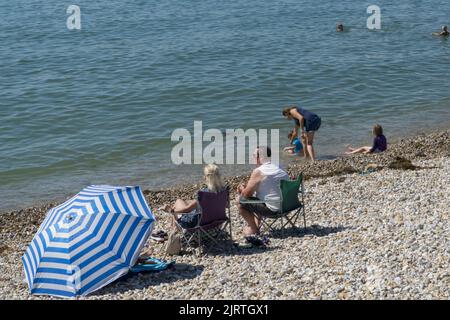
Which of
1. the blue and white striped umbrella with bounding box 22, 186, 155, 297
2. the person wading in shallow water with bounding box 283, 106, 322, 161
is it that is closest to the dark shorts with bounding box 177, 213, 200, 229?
the blue and white striped umbrella with bounding box 22, 186, 155, 297

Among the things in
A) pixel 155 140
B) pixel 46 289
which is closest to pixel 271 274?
pixel 46 289

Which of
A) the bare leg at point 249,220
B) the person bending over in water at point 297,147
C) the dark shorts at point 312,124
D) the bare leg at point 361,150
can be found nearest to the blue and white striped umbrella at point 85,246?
the bare leg at point 249,220

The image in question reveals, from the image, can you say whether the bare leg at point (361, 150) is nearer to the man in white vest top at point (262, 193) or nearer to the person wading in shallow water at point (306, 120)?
the person wading in shallow water at point (306, 120)

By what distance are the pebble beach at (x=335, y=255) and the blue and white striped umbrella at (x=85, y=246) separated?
9.0 inches

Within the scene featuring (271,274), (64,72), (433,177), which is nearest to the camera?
(271,274)

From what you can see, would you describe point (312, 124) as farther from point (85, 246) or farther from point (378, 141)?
point (85, 246)

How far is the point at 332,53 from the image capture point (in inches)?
1131

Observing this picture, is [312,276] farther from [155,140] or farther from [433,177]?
[155,140]

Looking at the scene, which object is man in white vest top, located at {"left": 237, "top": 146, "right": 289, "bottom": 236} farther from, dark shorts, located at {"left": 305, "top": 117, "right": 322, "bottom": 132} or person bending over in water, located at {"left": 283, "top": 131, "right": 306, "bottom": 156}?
person bending over in water, located at {"left": 283, "top": 131, "right": 306, "bottom": 156}

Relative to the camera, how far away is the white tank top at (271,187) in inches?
431

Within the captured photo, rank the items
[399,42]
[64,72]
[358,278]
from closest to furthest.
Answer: [358,278] → [64,72] → [399,42]

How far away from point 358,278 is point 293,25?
85.4 ft

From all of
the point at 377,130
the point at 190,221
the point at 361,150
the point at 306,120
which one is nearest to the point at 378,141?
the point at 377,130

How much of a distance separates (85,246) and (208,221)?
1.84 meters
